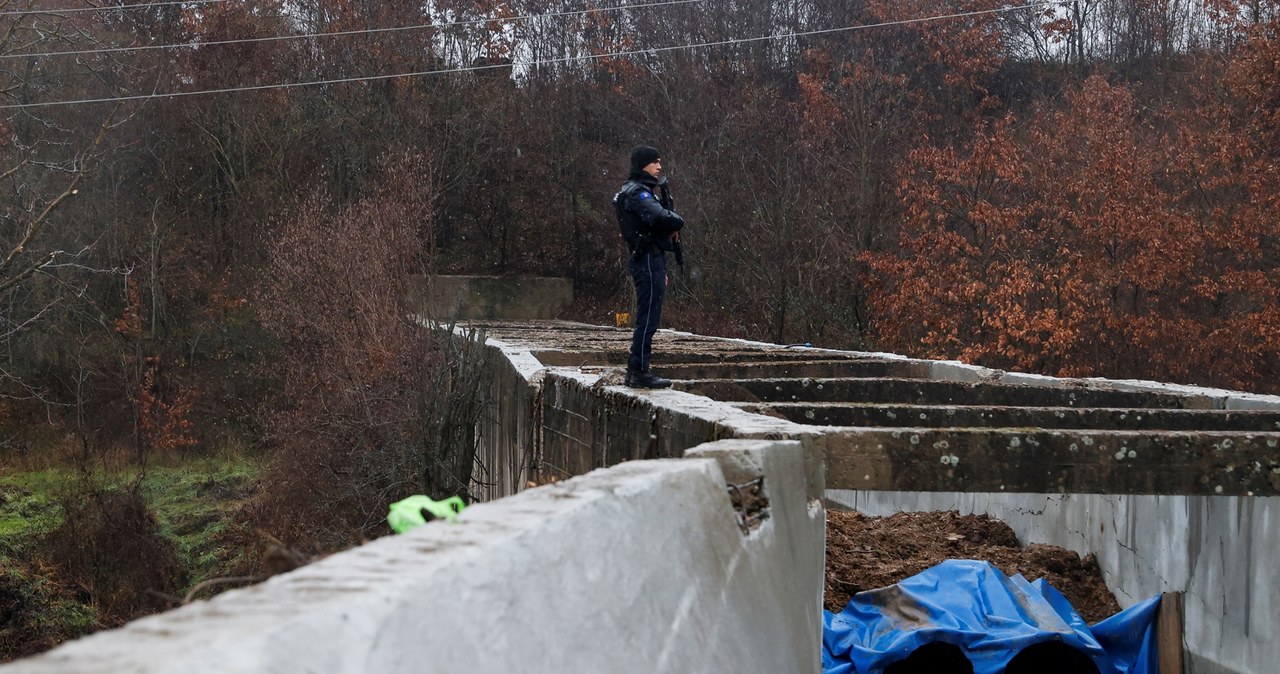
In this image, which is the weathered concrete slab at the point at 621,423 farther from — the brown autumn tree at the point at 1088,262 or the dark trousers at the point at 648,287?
the brown autumn tree at the point at 1088,262

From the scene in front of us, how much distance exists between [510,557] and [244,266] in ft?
→ 111

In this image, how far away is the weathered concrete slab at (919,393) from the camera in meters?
9.55

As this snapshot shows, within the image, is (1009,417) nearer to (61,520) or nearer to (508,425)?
(508,425)

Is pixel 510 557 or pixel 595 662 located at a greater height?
pixel 510 557

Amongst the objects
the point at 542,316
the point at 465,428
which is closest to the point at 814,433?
the point at 465,428

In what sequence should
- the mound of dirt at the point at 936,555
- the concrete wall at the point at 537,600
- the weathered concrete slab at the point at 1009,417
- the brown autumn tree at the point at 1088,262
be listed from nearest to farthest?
the concrete wall at the point at 537,600
the weathered concrete slab at the point at 1009,417
the mound of dirt at the point at 936,555
the brown autumn tree at the point at 1088,262

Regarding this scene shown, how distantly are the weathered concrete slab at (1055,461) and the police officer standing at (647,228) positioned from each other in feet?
6.60

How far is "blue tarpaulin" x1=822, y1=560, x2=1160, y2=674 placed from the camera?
337 inches

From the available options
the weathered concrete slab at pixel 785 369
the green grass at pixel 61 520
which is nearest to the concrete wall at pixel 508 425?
the weathered concrete slab at pixel 785 369

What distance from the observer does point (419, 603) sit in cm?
211

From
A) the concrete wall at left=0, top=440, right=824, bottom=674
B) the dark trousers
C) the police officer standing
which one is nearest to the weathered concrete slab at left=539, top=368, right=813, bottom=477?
the dark trousers

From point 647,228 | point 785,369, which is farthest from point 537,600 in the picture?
point 785,369

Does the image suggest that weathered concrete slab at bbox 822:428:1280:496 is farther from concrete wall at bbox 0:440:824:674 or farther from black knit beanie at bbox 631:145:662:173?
black knit beanie at bbox 631:145:662:173

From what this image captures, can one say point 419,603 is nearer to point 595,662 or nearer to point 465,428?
point 595,662
